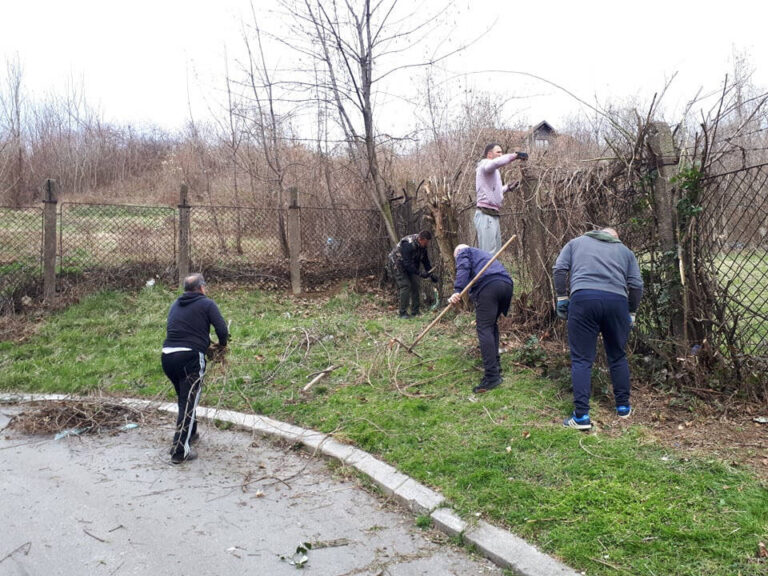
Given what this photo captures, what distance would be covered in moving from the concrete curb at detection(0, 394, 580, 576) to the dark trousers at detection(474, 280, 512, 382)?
173 cm

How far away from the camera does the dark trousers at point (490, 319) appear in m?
5.86

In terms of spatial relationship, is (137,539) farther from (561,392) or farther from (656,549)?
(561,392)

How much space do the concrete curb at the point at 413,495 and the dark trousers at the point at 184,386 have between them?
76cm

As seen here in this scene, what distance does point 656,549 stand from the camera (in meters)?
3.09

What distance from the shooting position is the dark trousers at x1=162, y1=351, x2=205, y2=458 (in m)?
5.09

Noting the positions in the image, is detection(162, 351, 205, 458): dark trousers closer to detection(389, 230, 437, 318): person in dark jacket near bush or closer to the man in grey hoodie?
the man in grey hoodie

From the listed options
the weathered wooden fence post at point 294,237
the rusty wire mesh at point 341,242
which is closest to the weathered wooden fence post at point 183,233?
the weathered wooden fence post at point 294,237

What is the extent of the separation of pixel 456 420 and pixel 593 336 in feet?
4.65

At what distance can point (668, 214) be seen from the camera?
5.34 m

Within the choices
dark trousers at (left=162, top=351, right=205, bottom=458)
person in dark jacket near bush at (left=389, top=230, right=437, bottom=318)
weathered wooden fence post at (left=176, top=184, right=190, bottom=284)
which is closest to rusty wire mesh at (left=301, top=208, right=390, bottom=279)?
person in dark jacket near bush at (left=389, top=230, right=437, bottom=318)

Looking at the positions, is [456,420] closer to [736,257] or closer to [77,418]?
[736,257]

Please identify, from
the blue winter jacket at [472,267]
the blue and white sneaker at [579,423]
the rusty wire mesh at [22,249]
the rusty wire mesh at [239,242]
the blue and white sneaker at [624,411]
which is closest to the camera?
the blue and white sneaker at [579,423]

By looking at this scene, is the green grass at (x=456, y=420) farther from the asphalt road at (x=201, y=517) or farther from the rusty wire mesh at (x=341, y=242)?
the rusty wire mesh at (x=341, y=242)

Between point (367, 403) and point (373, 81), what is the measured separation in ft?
23.8
